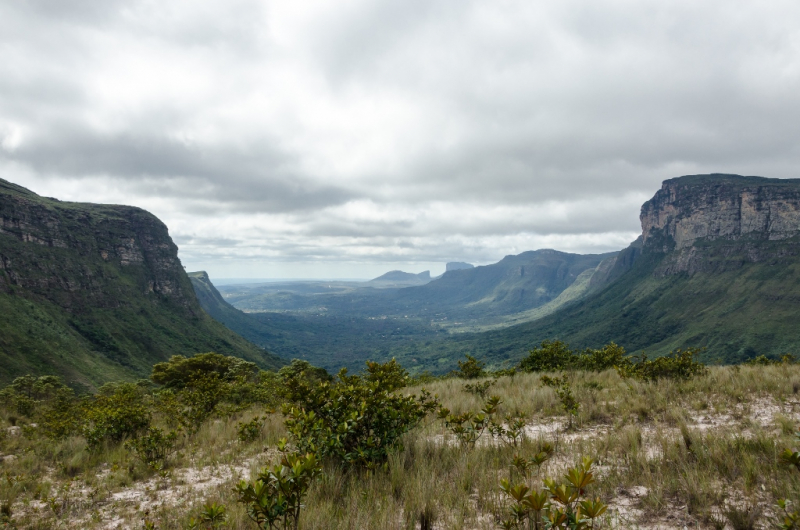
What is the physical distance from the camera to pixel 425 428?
705 centimetres

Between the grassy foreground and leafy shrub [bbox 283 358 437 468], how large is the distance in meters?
0.31

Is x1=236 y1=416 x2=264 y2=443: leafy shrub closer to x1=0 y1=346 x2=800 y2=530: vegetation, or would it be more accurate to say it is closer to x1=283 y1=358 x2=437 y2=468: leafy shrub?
x1=0 y1=346 x2=800 y2=530: vegetation

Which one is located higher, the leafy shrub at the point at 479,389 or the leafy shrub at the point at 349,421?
the leafy shrub at the point at 349,421

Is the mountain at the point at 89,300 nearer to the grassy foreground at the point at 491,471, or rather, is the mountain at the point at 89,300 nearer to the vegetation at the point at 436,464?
the grassy foreground at the point at 491,471

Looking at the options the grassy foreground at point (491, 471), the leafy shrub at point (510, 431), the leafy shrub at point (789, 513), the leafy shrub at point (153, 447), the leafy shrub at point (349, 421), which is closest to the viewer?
the leafy shrub at point (789, 513)

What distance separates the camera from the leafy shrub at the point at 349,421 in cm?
499

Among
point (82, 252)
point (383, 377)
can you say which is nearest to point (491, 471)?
point (383, 377)

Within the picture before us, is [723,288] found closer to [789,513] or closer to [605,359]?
[605,359]

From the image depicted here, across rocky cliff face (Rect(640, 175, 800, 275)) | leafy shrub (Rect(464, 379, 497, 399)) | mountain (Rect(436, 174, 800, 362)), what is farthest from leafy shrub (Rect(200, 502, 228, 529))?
rocky cliff face (Rect(640, 175, 800, 275))

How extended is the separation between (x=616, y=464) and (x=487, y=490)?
207cm

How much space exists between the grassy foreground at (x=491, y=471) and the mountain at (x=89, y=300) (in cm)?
7768

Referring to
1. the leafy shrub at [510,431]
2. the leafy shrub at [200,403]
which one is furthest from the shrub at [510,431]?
the leafy shrub at [200,403]

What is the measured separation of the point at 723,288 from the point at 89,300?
255031 millimetres

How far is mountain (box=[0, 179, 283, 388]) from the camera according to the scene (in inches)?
2904
